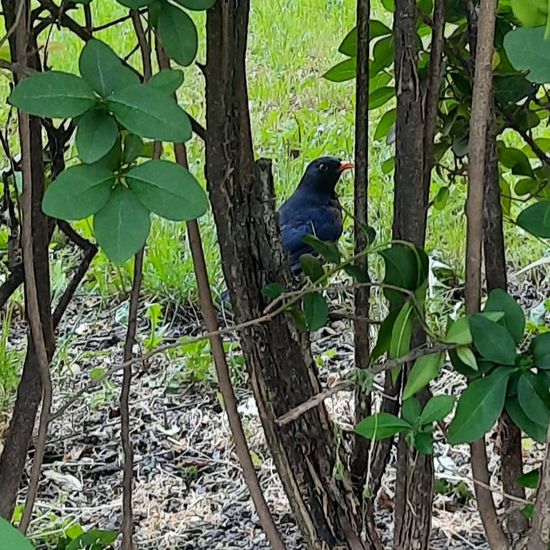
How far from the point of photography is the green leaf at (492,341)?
68 cm

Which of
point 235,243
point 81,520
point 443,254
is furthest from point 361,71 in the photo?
point 443,254

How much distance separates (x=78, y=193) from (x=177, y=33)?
159 millimetres

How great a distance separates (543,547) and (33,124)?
2.04 feet

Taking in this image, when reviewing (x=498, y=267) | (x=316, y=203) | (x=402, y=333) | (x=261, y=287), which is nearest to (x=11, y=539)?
(x=402, y=333)

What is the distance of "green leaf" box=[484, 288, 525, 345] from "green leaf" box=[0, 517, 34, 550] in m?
0.44

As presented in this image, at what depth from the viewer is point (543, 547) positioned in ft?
2.28

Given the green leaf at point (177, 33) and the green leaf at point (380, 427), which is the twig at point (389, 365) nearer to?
the green leaf at point (380, 427)

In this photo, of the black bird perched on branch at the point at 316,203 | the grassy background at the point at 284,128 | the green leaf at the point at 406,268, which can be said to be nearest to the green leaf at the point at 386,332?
the green leaf at the point at 406,268

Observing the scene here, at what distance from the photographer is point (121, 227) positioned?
0.57 m

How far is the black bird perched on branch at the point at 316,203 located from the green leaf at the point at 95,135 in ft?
6.75

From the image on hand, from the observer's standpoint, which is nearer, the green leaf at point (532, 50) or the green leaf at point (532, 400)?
the green leaf at point (532, 50)

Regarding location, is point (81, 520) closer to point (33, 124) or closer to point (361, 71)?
point (33, 124)

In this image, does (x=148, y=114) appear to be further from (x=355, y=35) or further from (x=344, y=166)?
(x=344, y=166)

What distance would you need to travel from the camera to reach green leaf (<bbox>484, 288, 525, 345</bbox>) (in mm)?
711
